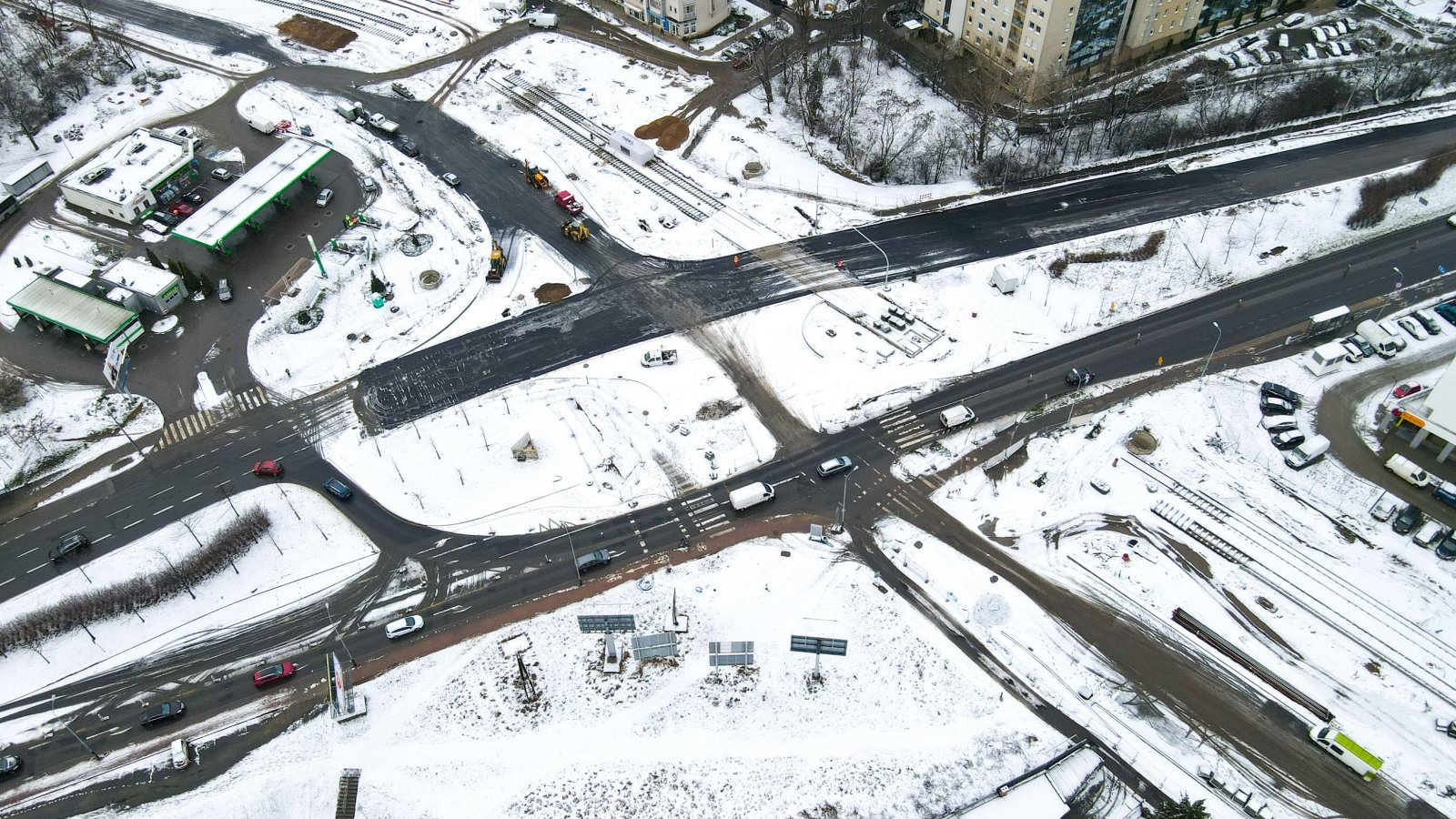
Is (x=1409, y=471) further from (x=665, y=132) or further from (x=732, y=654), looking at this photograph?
(x=665, y=132)

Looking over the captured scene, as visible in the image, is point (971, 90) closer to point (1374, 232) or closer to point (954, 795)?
point (1374, 232)

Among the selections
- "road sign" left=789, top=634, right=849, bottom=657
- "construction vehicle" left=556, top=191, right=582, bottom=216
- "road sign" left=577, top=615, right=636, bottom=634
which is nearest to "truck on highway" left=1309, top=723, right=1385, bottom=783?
"road sign" left=789, top=634, right=849, bottom=657

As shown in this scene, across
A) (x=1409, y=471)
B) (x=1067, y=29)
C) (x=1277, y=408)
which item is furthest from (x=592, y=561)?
(x=1067, y=29)

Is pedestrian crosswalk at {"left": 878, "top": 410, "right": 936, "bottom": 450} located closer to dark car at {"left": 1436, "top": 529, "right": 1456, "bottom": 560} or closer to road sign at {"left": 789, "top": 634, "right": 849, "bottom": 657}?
road sign at {"left": 789, "top": 634, "right": 849, "bottom": 657}

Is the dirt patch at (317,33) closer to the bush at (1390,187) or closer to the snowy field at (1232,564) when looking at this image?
the snowy field at (1232,564)

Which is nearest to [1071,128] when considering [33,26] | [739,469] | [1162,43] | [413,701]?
[1162,43]

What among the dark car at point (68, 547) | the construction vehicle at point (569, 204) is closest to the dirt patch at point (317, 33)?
the construction vehicle at point (569, 204)
